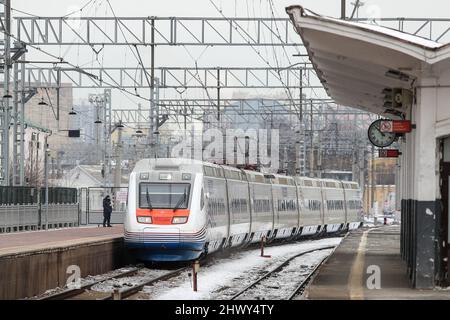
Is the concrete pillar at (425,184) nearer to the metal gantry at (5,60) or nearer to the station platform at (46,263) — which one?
the station platform at (46,263)

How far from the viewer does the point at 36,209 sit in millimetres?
42219

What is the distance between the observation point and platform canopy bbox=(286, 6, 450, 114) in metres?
16.3

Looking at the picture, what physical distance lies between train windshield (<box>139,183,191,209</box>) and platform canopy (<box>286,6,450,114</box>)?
21.7 feet

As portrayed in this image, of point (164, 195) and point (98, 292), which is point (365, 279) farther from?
point (164, 195)

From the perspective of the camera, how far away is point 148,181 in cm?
2566

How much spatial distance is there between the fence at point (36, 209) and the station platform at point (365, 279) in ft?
47.2

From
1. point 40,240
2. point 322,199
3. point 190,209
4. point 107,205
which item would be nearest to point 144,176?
point 190,209

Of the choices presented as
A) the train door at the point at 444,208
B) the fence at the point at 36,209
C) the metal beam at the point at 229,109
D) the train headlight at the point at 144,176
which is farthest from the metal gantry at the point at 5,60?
the train door at the point at 444,208

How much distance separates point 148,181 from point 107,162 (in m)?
31.0

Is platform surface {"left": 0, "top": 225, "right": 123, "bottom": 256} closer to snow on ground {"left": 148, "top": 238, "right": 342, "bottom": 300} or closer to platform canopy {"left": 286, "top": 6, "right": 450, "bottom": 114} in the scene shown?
snow on ground {"left": 148, "top": 238, "right": 342, "bottom": 300}

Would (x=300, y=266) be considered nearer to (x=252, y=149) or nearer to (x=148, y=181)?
(x=148, y=181)

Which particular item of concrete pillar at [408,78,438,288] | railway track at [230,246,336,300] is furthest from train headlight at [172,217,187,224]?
concrete pillar at [408,78,438,288]
